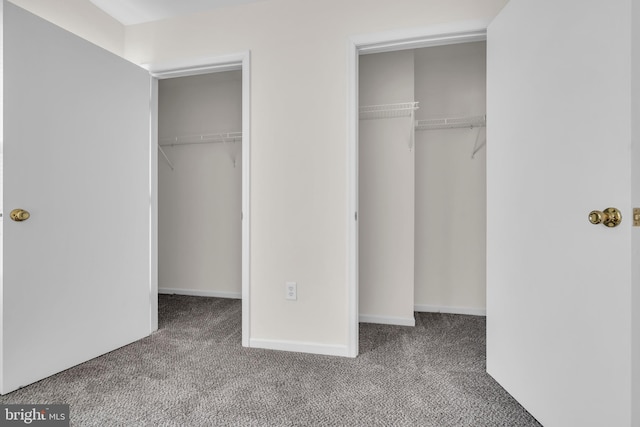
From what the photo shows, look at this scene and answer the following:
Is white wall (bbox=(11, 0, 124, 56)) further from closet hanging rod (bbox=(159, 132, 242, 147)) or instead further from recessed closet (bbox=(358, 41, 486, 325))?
recessed closet (bbox=(358, 41, 486, 325))

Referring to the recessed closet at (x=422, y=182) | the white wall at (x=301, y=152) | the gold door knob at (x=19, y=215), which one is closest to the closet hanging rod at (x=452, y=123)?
the recessed closet at (x=422, y=182)

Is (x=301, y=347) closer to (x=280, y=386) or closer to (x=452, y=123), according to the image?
(x=280, y=386)

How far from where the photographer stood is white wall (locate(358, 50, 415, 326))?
2840 mm

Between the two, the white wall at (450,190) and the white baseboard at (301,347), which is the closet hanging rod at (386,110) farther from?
the white baseboard at (301,347)

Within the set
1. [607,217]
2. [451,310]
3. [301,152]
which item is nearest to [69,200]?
[301,152]

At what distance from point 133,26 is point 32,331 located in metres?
2.12

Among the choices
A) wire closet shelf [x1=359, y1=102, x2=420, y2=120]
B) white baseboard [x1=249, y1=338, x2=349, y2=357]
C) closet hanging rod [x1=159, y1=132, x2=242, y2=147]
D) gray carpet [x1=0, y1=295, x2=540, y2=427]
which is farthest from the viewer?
closet hanging rod [x1=159, y1=132, x2=242, y2=147]

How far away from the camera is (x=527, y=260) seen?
5.02 feet

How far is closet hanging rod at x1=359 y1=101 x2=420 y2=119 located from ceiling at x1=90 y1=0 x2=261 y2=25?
112 centimetres

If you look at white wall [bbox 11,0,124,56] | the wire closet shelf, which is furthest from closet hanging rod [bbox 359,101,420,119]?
white wall [bbox 11,0,124,56]

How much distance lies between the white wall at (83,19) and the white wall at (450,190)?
7.78 feet

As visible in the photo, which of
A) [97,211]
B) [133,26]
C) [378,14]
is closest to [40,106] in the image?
[97,211]

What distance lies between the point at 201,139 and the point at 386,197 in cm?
208

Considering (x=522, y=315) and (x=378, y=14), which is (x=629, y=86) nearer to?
(x=522, y=315)
